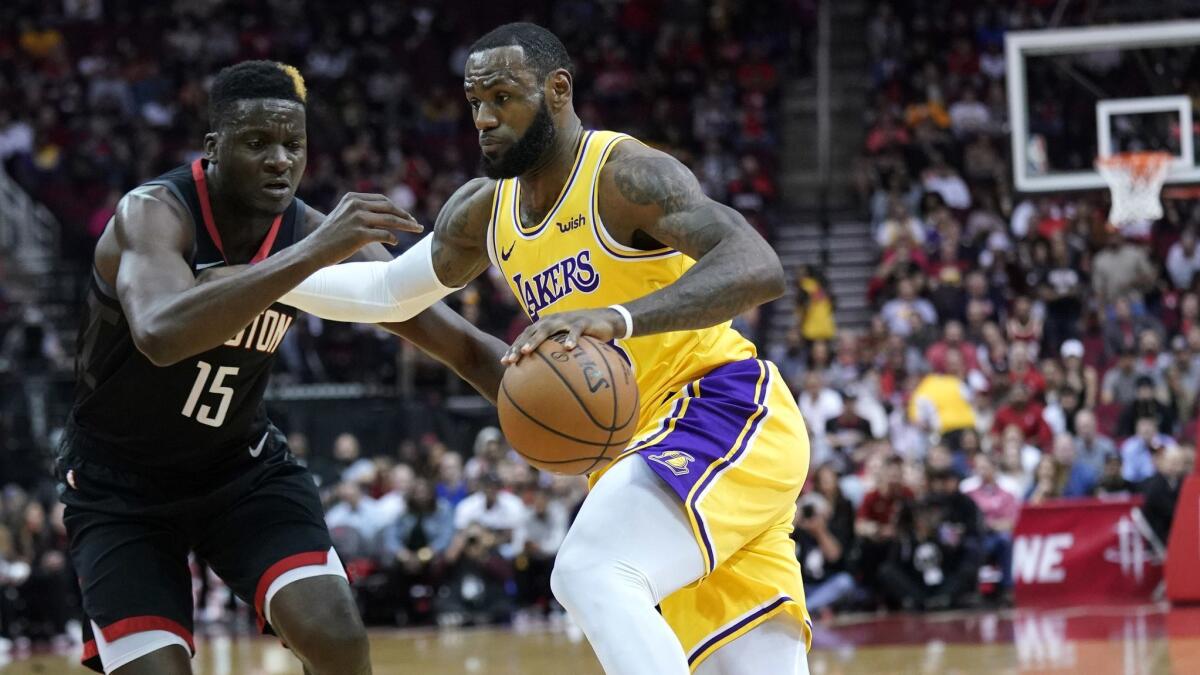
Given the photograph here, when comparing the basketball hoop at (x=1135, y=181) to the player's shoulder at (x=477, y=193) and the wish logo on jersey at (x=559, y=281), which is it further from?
the wish logo on jersey at (x=559, y=281)

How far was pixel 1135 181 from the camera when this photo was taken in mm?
14305

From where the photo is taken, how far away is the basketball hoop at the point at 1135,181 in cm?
1426

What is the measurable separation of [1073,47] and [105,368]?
1190cm

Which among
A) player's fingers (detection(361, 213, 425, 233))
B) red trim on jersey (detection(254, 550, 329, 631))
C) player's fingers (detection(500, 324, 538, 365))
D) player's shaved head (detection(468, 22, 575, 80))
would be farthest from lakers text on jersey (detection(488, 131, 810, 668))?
red trim on jersey (detection(254, 550, 329, 631))

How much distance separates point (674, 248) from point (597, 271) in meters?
0.25

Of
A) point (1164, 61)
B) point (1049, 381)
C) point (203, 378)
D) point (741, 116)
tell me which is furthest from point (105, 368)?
point (741, 116)

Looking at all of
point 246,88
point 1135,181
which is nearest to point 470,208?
point 246,88

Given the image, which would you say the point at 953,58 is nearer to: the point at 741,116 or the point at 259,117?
the point at 741,116

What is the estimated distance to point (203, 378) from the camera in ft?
15.8

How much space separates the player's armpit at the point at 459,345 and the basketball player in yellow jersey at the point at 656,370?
0.53m

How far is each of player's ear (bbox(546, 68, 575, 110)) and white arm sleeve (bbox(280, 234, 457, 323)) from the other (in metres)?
0.73

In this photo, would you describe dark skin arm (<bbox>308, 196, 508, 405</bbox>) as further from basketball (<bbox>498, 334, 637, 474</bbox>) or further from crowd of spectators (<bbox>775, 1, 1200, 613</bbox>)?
crowd of spectators (<bbox>775, 1, 1200, 613</bbox>)

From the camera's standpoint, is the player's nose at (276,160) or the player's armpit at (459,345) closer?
the player's nose at (276,160)

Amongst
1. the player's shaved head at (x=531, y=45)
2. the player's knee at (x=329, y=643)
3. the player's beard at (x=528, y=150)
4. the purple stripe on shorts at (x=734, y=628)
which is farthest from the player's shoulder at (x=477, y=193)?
the purple stripe on shorts at (x=734, y=628)
